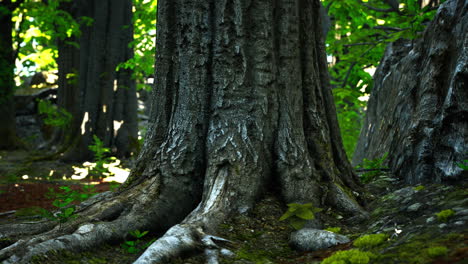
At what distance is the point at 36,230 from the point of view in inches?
137

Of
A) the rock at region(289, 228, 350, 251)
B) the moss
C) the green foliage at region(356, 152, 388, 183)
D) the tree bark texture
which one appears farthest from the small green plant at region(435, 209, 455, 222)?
the tree bark texture

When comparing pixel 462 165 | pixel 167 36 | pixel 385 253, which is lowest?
pixel 385 253

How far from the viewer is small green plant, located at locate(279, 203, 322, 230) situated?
3.48 meters

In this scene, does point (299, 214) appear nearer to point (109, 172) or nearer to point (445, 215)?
point (445, 215)

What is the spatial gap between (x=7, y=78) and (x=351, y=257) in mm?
15467

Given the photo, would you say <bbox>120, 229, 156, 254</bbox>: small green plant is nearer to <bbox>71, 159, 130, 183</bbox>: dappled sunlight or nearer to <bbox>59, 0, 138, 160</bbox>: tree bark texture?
<bbox>71, 159, 130, 183</bbox>: dappled sunlight

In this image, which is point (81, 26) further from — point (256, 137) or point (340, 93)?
point (256, 137)

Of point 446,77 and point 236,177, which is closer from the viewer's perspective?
point 236,177

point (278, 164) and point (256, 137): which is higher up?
point (256, 137)

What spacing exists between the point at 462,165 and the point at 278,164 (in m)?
1.75

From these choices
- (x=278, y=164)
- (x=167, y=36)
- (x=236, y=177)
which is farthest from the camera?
(x=167, y=36)

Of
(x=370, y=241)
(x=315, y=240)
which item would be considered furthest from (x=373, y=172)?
(x=370, y=241)

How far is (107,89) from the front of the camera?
12922 millimetres

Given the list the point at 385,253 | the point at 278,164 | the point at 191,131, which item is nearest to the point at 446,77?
the point at 278,164
